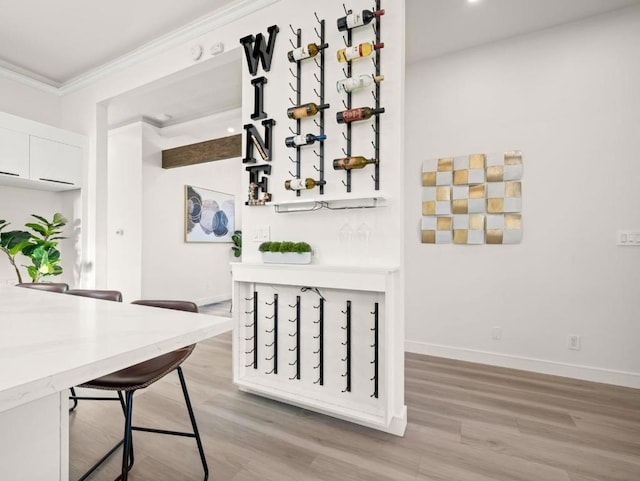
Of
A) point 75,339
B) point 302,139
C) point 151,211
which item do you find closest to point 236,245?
point 151,211

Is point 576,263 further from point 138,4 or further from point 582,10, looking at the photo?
point 138,4

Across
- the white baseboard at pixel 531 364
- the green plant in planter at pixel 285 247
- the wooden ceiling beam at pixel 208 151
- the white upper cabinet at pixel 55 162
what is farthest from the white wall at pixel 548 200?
the white upper cabinet at pixel 55 162

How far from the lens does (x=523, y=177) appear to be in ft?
8.81

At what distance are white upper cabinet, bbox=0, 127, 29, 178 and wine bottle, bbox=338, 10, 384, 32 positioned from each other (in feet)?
10.3

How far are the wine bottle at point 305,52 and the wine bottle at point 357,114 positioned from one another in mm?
448

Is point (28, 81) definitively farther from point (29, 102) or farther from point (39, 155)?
point (39, 155)

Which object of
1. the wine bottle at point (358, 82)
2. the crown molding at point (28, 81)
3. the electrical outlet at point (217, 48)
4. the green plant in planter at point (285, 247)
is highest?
the crown molding at point (28, 81)

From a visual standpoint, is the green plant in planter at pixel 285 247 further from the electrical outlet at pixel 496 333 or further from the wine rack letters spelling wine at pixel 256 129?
the electrical outlet at pixel 496 333

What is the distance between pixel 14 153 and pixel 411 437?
156 inches

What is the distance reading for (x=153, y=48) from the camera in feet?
9.67

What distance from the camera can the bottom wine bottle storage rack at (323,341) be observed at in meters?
1.79

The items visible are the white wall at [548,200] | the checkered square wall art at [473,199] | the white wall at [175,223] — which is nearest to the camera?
the white wall at [548,200]

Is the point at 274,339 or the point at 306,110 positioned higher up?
the point at 306,110

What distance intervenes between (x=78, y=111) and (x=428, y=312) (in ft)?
14.0
